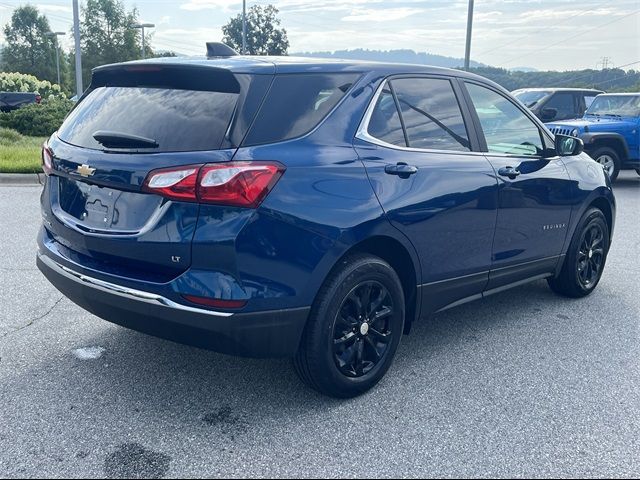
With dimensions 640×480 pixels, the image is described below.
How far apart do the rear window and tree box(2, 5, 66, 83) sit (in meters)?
77.6

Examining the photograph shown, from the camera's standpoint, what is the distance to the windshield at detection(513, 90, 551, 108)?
48.2ft

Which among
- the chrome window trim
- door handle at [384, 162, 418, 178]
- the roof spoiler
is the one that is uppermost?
the roof spoiler

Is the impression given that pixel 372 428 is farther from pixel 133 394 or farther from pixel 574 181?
pixel 574 181

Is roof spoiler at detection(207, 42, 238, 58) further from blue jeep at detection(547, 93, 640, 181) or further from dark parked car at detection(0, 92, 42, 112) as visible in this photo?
dark parked car at detection(0, 92, 42, 112)

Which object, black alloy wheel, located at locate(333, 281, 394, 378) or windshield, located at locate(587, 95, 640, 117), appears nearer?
black alloy wheel, located at locate(333, 281, 394, 378)

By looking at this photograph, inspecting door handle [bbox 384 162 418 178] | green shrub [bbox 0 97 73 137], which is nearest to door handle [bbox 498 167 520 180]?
door handle [bbox 384 162 418 178]

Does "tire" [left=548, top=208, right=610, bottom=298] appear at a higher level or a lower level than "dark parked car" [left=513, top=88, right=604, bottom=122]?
lower

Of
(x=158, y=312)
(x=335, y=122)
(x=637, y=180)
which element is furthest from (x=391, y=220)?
(x=637, y=180)

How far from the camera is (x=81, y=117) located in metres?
3.60

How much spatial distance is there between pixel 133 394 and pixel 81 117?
153 centimetres

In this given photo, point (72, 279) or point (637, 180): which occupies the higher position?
point (72, 279)

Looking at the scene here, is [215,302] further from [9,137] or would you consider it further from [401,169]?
[9,137]

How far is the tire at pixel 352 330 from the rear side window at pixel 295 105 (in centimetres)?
71

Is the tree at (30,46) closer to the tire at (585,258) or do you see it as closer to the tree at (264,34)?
the tree at (264,34)
